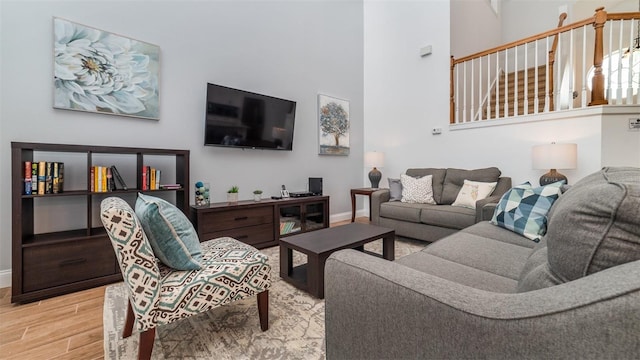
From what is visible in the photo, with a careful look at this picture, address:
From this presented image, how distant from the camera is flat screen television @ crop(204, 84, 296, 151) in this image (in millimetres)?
2918

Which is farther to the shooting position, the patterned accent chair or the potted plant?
the potted plant

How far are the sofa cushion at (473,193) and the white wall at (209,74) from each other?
193 cm

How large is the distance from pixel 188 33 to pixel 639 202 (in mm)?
3522

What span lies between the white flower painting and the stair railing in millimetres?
3758

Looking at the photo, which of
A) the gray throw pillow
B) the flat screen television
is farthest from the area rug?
the gray throw pillow

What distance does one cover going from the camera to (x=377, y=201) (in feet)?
11.6

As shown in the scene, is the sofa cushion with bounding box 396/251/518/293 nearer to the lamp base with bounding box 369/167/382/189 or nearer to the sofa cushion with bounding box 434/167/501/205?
the sofa cushion with bounding box 434/167/501/205

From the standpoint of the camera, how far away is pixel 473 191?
119 inches

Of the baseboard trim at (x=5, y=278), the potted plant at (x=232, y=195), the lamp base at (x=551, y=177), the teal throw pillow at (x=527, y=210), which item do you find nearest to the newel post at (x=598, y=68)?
the lamp base at (x=551, y=177)

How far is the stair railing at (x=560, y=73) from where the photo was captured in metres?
2.85

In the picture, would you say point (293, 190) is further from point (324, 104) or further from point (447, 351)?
point (447, 351)

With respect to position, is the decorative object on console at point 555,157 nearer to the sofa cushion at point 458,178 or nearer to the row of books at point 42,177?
the sofa cushion at point 458,178

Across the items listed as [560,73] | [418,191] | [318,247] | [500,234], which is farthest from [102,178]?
[560,73]

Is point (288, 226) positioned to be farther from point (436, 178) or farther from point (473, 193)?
point (473, 193)
